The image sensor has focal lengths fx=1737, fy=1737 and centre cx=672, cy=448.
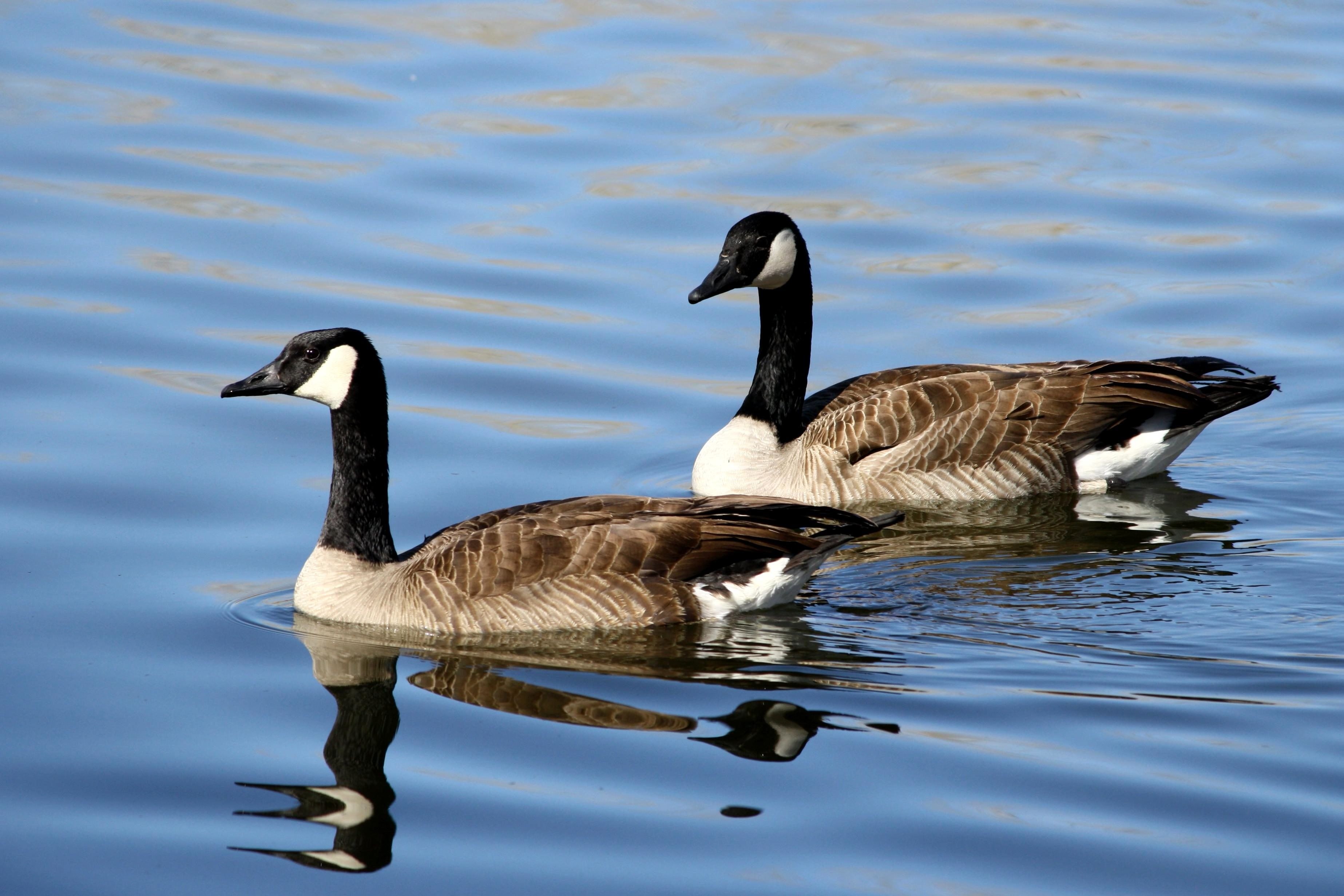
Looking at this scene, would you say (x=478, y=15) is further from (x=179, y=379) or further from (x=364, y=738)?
(x=364, y=738)

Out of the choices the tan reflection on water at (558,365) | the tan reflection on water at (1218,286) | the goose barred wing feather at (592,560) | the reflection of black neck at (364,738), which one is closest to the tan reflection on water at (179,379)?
the tan reflection on water at (558,365)

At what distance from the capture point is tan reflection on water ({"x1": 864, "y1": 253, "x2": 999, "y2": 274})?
1647cm

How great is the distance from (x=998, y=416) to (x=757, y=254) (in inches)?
81.4

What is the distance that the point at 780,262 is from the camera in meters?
12.7

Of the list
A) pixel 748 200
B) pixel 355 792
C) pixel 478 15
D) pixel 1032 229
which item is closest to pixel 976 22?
pixel 478 15

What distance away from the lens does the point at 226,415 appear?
12648 millimetres

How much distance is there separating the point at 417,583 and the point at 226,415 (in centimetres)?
409

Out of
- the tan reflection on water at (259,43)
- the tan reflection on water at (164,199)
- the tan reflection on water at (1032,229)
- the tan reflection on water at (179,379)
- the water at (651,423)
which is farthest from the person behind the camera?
the tan reflection on water at (259,43)

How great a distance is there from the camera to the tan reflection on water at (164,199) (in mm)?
16875

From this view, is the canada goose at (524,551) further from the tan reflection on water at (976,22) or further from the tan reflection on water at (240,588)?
the tan reflection on water at (976,22)

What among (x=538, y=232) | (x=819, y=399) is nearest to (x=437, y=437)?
(x=819, y=399)

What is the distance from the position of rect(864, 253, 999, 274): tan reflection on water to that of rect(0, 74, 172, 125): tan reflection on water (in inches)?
339

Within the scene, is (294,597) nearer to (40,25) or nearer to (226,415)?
(226,415)

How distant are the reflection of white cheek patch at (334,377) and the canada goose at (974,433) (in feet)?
11.0
